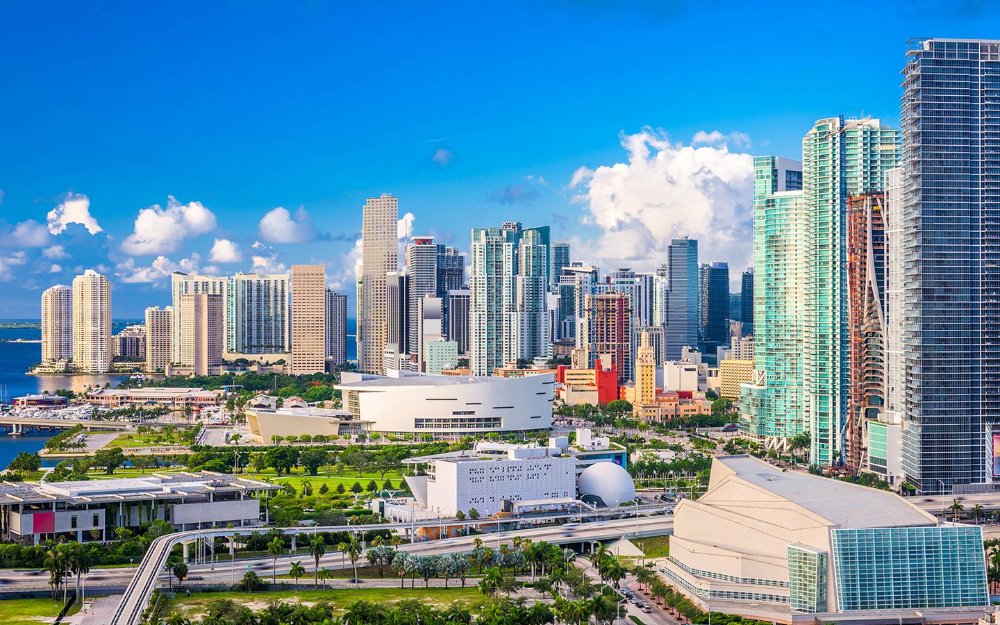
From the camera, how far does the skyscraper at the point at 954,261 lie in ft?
174

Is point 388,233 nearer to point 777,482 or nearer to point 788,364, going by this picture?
point 788,364

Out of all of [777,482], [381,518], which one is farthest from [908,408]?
[381,518]

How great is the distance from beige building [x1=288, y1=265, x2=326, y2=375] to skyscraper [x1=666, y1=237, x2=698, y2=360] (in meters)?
32.9

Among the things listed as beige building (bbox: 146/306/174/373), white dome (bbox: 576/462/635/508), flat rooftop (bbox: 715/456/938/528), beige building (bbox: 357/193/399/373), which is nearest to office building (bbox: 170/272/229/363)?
beige building (bbox: 146/306/174/373)

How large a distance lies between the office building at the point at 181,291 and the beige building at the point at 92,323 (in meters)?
7.46

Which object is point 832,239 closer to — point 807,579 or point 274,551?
point 807,579

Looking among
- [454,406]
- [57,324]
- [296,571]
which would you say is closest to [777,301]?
[454,406]

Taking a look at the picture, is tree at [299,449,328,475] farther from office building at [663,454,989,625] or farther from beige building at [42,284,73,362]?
beige building at [42,284,73,362]

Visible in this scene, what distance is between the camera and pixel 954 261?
176 ft

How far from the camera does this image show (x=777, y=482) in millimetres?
39781

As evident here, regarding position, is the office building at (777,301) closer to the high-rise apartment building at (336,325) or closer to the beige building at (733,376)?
the beige building at (733,376)

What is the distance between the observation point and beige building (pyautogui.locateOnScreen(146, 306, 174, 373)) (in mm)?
146000

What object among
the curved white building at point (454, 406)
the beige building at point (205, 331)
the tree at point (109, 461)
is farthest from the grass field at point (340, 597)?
the beige building at point (205, 331)

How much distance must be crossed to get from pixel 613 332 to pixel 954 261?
52.1 m
